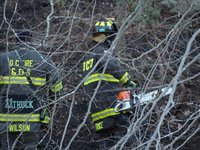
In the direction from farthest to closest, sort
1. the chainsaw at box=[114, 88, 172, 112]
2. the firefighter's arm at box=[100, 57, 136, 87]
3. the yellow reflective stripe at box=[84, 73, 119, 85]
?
the yellow reflective stripe at box=[84, 73, 119, 85]
the firefighter's arm at box=[100, 57, 136, 87]
the chainsaw at box=[114, 88, 172, 112]

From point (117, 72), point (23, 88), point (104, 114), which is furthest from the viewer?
point (104, 114)

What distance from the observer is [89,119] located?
6363mm

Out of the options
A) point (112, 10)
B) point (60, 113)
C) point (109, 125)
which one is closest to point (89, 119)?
point (60, 113)

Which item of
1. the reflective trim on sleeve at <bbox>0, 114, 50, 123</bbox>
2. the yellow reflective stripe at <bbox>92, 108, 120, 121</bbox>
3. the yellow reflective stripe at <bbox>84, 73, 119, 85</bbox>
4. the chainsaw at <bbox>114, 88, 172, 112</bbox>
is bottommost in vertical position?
the yellow reflective stripe at <bbox>92, 108, 120, 121</bbox>

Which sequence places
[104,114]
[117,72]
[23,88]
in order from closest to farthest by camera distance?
[23,88], [117,72], [104,114]

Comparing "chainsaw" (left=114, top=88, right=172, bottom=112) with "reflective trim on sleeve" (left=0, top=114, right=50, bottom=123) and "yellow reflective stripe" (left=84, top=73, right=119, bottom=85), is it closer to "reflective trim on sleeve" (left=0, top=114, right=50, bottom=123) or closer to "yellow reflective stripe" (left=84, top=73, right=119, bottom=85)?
"yellow reflective stripe" (left=84, top=73, right=119, bottom=85)

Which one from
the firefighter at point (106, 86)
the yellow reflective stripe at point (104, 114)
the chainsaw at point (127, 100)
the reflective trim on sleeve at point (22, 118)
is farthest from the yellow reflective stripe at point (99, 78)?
the reflective trim on sleeve at point (22, 118)

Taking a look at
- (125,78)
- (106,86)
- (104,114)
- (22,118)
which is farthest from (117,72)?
(22,118)

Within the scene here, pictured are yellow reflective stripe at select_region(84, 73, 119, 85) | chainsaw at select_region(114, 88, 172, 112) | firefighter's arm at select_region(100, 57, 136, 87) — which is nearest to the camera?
chainsaw at select_region(114, 88, 172, 112)

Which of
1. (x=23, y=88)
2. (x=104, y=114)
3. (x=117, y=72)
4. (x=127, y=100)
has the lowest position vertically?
(x=104, y=114)

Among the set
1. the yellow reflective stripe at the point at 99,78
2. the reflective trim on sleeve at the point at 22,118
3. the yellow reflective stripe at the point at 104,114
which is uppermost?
the yellow reflective stripe at the point at 99,78

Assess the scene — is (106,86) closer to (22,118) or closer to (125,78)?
(125,78)

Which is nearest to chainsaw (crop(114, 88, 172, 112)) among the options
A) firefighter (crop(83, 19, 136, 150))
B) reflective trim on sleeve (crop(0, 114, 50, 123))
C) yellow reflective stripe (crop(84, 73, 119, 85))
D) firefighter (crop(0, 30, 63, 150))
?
firefighter (crop(83, 19, 136, 150))

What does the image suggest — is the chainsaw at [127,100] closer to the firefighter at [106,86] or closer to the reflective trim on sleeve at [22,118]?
the firefighter at [106,86]
